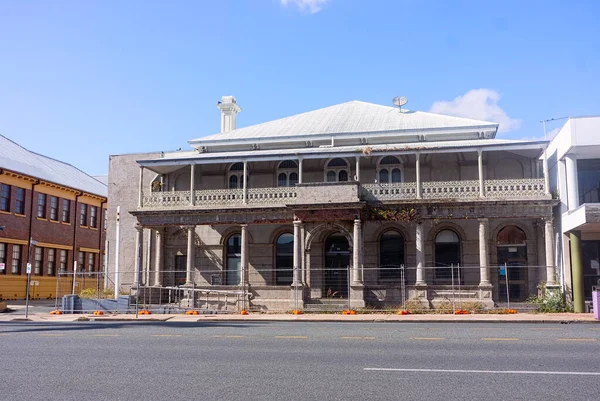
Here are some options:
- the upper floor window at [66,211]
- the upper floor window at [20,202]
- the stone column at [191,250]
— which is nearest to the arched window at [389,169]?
the stone column at [191,250]

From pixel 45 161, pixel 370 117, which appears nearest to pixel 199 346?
pixel 370 117

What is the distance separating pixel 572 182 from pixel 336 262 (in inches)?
425

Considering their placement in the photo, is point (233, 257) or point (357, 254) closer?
point (357, 254)

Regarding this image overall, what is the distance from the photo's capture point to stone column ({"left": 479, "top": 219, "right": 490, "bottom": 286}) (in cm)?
2477

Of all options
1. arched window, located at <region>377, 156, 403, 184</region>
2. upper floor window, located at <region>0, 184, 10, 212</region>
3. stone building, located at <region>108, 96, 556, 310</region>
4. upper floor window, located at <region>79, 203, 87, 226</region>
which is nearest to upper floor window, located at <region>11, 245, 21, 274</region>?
upper floor window, located at <region>0, 184, 10, 212</region>

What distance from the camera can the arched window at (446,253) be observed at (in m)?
27.4

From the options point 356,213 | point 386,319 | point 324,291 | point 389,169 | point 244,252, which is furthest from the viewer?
point 389,169

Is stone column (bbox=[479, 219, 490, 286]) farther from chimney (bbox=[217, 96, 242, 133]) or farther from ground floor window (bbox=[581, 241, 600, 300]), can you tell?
chimney (bbox=[217, 96, 242, 133])

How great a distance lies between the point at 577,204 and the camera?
76.3 feet

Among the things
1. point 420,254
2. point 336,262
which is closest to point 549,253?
point 420,254

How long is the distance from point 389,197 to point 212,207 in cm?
807

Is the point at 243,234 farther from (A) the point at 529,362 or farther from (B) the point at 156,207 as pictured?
(A) the point at 529,362

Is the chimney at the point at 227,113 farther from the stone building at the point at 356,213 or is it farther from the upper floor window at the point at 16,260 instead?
the upper floor window at the point at 16,260

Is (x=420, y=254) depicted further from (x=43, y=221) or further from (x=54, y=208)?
(x=54, y=208)
